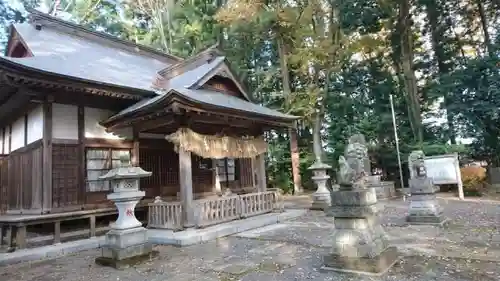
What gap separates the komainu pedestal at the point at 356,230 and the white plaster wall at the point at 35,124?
7.55m

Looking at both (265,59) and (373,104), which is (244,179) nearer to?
(373,104)

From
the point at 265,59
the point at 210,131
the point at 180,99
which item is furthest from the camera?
the point at 265,59

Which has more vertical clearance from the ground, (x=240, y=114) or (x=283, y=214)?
(x=240, y=114)

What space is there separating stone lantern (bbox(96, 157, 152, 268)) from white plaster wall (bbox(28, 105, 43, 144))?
3470mm

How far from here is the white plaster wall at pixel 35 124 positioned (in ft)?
27.2

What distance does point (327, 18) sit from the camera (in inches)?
752

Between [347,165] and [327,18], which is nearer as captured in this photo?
[347,165]

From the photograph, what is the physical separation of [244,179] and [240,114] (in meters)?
4.71

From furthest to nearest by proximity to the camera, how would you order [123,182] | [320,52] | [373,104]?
[373,104]
[320,52]
[123,182]

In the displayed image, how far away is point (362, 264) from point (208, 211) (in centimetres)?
472

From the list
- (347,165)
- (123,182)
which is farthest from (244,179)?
(347,165)

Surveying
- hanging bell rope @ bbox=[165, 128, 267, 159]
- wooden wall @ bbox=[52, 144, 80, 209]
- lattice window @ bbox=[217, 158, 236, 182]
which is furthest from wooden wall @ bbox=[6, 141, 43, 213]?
lattice window @ bbox=[217, 158, 236, 182]

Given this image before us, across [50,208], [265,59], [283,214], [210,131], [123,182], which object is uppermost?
[265,59]

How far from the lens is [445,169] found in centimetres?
Result: 1183
